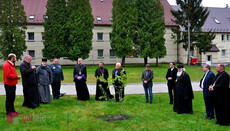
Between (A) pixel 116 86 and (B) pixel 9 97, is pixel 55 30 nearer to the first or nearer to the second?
(B) pixel 9 97

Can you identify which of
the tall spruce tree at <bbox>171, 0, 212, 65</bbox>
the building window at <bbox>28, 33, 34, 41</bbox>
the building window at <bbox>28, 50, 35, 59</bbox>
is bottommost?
the building window at <bbox>28, 50, 35, 59</bbox>

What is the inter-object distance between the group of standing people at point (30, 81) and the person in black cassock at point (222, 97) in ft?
21.4

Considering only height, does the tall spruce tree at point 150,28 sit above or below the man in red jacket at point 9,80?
above

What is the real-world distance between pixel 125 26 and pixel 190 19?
37.5 ft

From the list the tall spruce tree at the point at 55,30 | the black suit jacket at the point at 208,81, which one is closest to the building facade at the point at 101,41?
the tall spruce tree at the point at 55,30

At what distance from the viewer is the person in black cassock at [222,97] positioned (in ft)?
20.9

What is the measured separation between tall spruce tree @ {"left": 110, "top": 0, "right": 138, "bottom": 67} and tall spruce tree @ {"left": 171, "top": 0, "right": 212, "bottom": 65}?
761cm

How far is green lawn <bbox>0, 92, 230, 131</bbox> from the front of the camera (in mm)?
6012

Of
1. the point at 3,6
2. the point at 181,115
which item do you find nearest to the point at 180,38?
the point at 3,6

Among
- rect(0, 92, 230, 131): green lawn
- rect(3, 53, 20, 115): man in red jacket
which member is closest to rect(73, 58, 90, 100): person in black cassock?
rect(0, 92, 230, 131): green lawn

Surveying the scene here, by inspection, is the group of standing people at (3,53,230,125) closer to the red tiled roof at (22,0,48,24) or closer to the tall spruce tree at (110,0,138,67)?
the tall spruce tree at (110,0,138,67)

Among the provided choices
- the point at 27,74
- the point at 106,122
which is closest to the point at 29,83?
the point at 27,74

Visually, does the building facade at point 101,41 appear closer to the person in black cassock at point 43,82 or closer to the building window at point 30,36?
the building window at point 30,36

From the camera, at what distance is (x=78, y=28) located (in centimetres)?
3100
